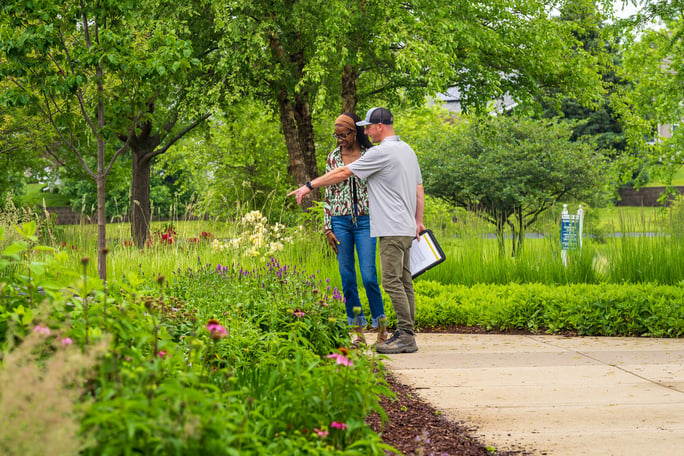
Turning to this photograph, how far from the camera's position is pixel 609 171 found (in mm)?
19031

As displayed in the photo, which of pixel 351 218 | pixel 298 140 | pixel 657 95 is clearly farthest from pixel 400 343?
pixel 657 95

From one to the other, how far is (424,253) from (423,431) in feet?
8.29

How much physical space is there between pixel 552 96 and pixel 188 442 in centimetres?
1692

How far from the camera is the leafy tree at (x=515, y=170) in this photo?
1739 centimetres

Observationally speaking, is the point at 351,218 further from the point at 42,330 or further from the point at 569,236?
the point at 569,236

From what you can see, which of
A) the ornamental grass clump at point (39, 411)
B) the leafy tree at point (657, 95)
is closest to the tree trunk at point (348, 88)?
the leafy tree at point (657, 95)

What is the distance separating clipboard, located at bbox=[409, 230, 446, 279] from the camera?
5.89 metres

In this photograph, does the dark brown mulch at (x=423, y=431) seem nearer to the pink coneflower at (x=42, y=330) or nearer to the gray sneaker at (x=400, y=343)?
A: the gray sneaker at (x=400, y=343)

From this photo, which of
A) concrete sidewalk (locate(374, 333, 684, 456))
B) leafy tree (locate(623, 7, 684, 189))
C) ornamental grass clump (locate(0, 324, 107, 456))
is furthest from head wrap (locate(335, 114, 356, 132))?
leafy tree (locate(623, 7, 684, 189))

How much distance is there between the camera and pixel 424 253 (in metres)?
5.95

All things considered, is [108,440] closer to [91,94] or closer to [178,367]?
[178,367]

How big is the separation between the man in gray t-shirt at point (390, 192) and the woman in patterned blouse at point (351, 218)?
0.80 ft

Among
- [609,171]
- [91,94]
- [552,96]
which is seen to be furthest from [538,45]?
[91,94]

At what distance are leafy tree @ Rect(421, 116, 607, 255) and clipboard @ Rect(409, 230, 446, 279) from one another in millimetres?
11256
